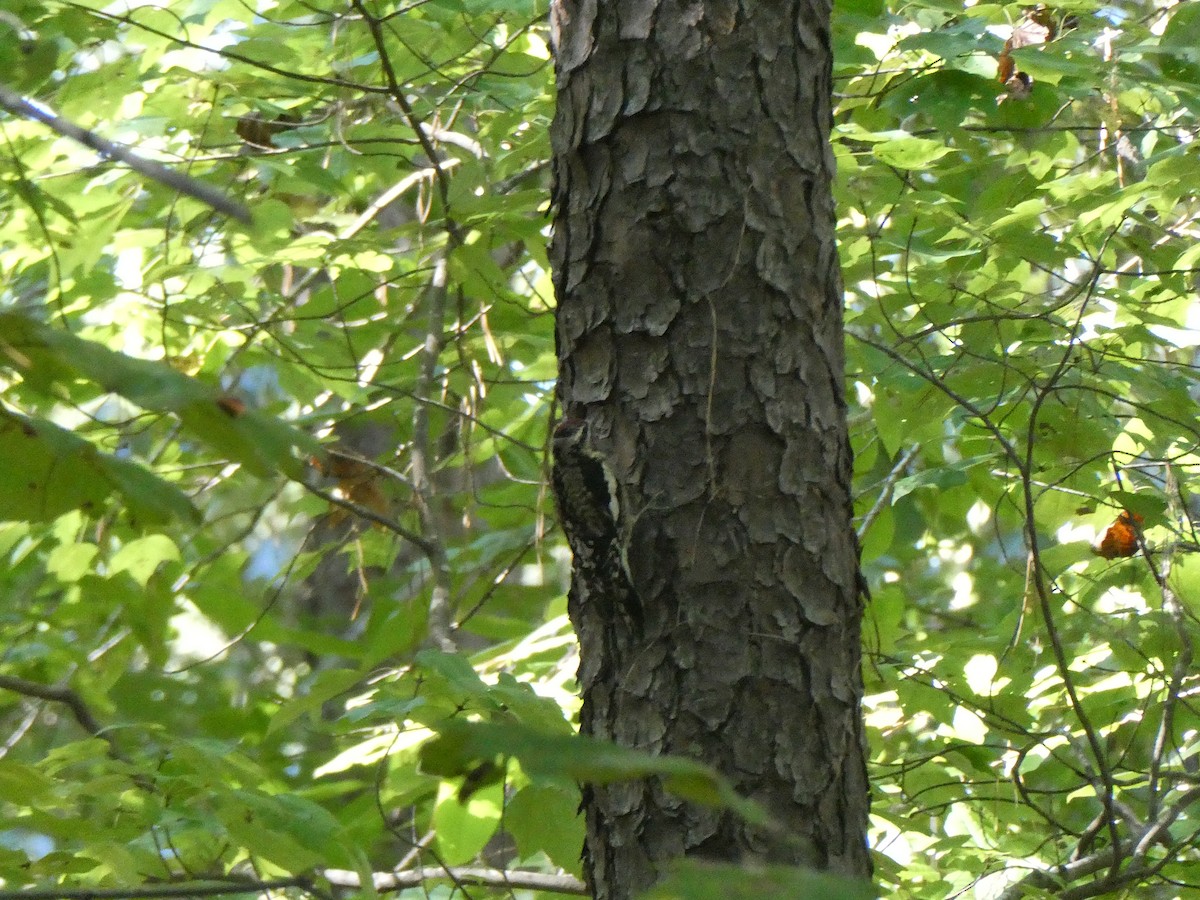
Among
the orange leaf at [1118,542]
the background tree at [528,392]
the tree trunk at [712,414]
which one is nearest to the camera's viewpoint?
the tree trunk at [712,414]

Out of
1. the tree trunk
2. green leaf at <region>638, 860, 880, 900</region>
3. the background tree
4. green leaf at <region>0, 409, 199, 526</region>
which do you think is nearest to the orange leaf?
the background tree

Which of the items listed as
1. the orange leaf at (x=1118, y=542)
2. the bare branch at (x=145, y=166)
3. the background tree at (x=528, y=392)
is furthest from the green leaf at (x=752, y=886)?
the orange leaf at (x=1118, y=542)

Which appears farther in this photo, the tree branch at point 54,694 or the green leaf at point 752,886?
the tree branch at point 54,694

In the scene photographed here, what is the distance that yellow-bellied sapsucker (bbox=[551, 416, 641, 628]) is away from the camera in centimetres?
162

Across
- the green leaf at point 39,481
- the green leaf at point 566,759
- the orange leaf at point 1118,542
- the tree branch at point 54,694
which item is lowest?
the green leaf at point 566,759

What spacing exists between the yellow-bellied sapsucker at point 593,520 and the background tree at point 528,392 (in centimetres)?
5

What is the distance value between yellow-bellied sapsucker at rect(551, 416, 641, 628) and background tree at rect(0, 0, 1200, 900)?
5cm

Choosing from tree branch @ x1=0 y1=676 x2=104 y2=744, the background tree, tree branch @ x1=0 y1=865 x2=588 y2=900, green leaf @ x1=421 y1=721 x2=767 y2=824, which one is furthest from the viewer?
the background tree

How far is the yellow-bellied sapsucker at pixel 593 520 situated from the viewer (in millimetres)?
1620

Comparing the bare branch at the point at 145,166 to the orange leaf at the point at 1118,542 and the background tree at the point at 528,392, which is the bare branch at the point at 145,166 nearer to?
the background tree at the point at 528,392

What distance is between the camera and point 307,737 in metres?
6.73

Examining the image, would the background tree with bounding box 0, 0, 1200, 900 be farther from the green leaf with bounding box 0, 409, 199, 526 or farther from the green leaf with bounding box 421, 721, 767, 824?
the green leaf with bounding box 421, 721, 767, 824

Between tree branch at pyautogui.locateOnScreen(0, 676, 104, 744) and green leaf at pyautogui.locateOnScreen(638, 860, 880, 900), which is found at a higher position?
tree branch at pyautogui.locateOnScreen(0, 676, 104, 744)

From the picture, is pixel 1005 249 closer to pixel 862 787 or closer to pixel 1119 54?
pixel 1119 54
